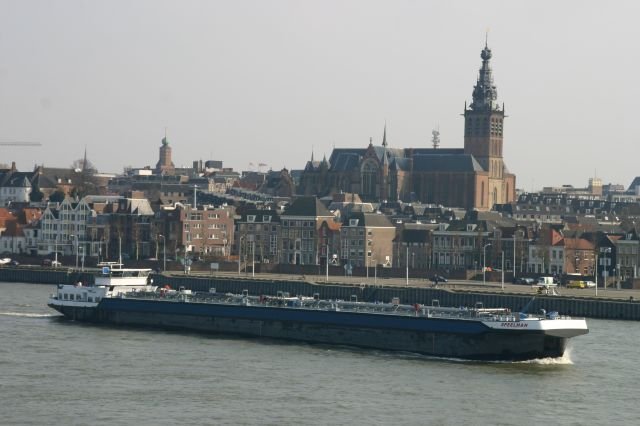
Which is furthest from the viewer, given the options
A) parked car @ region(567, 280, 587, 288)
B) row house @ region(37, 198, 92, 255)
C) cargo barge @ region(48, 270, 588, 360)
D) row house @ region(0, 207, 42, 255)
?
row house @ region(0, 207, 42, 255)

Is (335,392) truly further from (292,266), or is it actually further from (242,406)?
(292,266)

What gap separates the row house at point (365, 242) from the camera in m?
157

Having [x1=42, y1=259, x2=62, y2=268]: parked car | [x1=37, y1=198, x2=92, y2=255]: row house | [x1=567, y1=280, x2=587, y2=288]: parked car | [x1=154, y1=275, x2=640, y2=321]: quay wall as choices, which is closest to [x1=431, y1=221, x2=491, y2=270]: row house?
[x1=567, y1=280, x2=587, y2=288]: parked car

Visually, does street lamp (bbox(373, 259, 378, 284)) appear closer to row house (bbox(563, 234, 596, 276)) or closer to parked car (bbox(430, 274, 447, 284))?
parked car (bbox(430, 274, 447, 284))

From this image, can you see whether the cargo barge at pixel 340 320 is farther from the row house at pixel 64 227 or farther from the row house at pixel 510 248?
the row house at pixel 64 227

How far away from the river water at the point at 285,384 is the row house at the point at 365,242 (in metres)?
73.8

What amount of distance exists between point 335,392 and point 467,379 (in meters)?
7.32

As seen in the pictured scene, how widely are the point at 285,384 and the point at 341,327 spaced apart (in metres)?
16.1

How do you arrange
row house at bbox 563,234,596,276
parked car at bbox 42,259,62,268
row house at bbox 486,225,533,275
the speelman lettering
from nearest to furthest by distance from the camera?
1. the speelman lettering
2. row house at bbox 563,234,596,276
3. row house at bbox 486,225,533,275
4. parked car at bbox 42,259,62,268

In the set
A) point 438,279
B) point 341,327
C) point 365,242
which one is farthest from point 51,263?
point 341,327

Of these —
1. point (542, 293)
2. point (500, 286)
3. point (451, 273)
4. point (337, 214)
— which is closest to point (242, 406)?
point (542, 293)

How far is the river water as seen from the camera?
190 feet

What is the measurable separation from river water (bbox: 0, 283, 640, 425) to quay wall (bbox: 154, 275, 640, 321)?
61.7 ft

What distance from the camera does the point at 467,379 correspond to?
220 feet
